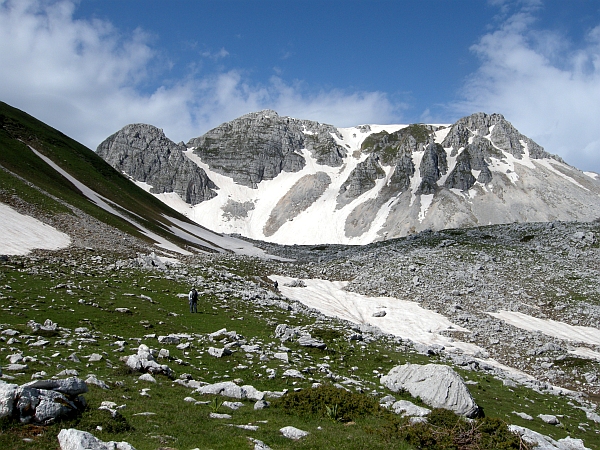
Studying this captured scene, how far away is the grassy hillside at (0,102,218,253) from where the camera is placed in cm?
6006

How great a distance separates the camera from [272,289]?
4919 centimetres

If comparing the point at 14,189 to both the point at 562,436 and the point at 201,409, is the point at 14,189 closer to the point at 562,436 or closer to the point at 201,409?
the point at 201,409

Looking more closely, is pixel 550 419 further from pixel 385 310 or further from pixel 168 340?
pixel 385 310

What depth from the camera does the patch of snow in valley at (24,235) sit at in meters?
40.5

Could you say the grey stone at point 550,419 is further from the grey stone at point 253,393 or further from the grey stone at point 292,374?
the grey stone at point 253,393

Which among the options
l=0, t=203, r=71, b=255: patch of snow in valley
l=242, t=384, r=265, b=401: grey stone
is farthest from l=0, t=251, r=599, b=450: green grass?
l=0, t=203, r=71, b=255: patch of snow in valley

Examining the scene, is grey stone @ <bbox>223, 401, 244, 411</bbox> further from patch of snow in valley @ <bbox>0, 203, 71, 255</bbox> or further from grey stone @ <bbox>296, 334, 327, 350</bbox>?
patch of snow in valley @ <bbox>0, 203, 71, 255</bbox>

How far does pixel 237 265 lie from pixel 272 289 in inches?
406

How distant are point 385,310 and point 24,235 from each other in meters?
41.0

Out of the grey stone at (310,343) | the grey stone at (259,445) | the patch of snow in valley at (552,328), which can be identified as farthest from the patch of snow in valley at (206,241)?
the grey stone at (259,445)

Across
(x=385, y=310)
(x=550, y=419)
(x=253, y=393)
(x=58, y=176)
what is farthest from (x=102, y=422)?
(x=58, y=176)

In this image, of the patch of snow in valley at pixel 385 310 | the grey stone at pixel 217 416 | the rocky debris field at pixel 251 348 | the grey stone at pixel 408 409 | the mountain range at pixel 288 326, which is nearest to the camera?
the grey stone at pixel 217 416

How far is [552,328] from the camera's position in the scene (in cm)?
4362

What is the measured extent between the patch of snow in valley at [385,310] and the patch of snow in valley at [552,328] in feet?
21.2
